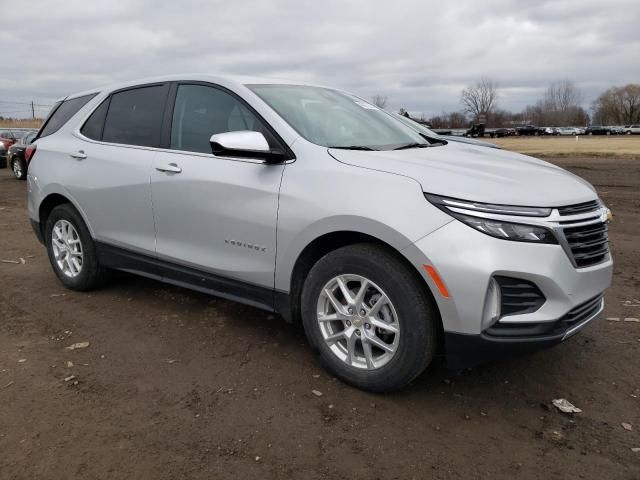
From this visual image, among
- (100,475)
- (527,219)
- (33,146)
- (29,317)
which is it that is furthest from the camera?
(33,146)

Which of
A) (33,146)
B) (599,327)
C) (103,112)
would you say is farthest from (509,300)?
(33,146)

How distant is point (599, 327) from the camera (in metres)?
4.10

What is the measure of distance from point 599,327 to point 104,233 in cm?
390

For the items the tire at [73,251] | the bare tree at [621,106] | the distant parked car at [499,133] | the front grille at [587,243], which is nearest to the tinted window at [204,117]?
the tire at [73,251]

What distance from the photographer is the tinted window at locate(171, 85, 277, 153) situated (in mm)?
3666

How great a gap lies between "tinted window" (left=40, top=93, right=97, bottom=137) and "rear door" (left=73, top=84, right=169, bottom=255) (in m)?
0.30

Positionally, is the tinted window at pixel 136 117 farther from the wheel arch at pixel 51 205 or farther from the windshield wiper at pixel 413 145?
the windshield wiper at pixel 413 145

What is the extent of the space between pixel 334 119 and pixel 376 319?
1.46 m

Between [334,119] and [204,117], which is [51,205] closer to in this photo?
[204,117]

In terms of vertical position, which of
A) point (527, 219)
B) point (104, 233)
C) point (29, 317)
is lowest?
point (29, 317)

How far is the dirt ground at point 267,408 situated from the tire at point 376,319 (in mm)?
157

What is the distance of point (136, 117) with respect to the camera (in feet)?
14.2

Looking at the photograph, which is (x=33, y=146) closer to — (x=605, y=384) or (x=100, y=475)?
(x=100, y=475)

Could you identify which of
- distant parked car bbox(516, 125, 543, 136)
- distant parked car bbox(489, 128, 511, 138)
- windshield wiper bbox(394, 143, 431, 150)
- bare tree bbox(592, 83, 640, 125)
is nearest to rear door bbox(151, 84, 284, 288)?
windshield wiper bbox(394, 143, 431, 150)
